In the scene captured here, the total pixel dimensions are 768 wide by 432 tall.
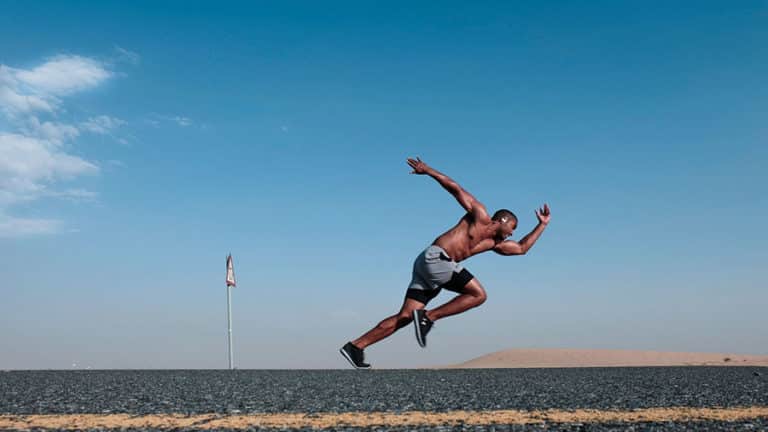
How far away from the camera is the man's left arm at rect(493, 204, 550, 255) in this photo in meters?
7.59

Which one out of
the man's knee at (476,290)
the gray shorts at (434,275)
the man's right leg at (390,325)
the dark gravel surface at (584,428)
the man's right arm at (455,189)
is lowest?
the dark gravel surface at (584,428)

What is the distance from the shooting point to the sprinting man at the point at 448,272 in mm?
7129

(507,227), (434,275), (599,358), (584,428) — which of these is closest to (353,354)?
(434,275)

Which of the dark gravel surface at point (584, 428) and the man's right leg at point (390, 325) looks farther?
the man's right leg at point (390, 325)

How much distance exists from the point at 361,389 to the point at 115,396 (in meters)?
1.59

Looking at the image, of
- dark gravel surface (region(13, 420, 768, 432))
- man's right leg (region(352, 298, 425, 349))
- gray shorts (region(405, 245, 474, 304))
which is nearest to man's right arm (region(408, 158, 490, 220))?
gray shorts (region(405, 245, 474, 304))

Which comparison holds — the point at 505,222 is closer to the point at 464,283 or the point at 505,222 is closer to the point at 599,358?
the point at 464,283

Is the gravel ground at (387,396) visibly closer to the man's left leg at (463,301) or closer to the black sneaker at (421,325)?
the black sneaker at (421,325)

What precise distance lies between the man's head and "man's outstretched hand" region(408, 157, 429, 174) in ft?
3.06

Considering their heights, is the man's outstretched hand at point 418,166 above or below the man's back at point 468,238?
above

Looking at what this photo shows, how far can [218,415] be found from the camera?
3164mm

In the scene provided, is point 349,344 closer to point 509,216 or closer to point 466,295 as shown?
point 466,295

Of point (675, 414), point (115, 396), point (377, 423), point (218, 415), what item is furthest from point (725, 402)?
point (115, 396)

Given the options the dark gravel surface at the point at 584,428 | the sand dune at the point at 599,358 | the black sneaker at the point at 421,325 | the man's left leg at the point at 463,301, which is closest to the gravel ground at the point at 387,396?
the dark gravel surface at the point at 584,428
